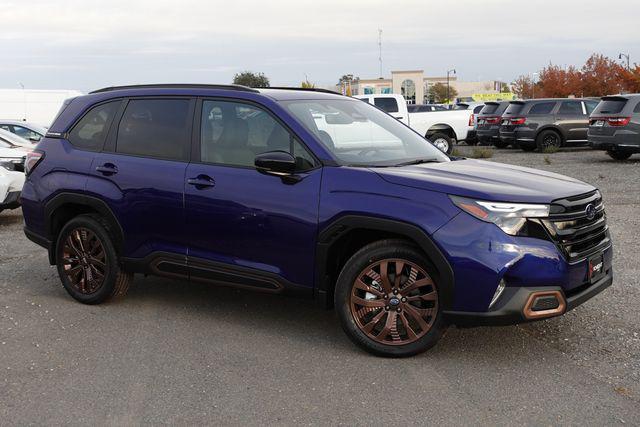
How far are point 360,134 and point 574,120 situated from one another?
20.5m

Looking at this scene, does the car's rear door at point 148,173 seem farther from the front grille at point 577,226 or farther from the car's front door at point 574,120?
the car's front door at point 574,120

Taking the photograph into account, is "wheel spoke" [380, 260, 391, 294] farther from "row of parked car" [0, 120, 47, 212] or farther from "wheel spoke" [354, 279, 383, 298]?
"row of parked car" [0, 120, 47, 212]

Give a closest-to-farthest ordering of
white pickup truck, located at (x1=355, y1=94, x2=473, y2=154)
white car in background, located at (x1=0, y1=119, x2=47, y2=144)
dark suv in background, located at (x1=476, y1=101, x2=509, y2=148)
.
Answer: white car in background, located at (x1=0, y1=119, x2=47, y2=144)
white pickup truck, located at (x1=355, y1=94, x2=473, y2=154)
dark suv in background, located at (x1=476, y1=101, x2=509, y2=148)

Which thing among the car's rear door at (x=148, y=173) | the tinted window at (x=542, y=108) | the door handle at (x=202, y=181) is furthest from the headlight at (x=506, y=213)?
the tinted window at (x=542, y=108)

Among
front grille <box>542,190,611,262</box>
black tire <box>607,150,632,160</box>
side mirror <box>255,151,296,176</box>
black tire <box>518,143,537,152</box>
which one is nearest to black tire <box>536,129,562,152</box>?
black tire <box>518,143,537,152</box>

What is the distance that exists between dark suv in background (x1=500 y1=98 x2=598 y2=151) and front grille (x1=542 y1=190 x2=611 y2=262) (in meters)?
20.3

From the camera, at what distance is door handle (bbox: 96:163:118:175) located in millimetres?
6023

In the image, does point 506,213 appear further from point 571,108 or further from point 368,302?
point 571,108

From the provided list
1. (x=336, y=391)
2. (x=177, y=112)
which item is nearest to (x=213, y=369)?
(x=336, y=391)

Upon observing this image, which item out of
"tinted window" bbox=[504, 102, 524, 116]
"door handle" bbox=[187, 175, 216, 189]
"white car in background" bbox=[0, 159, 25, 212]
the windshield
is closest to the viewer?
the windshield

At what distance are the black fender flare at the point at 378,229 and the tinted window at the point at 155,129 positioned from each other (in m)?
1.44

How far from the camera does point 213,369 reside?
15.7 ft

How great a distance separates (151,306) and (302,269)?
1.87m

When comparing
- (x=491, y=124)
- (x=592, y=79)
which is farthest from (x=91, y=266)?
(x=592, y=79)
